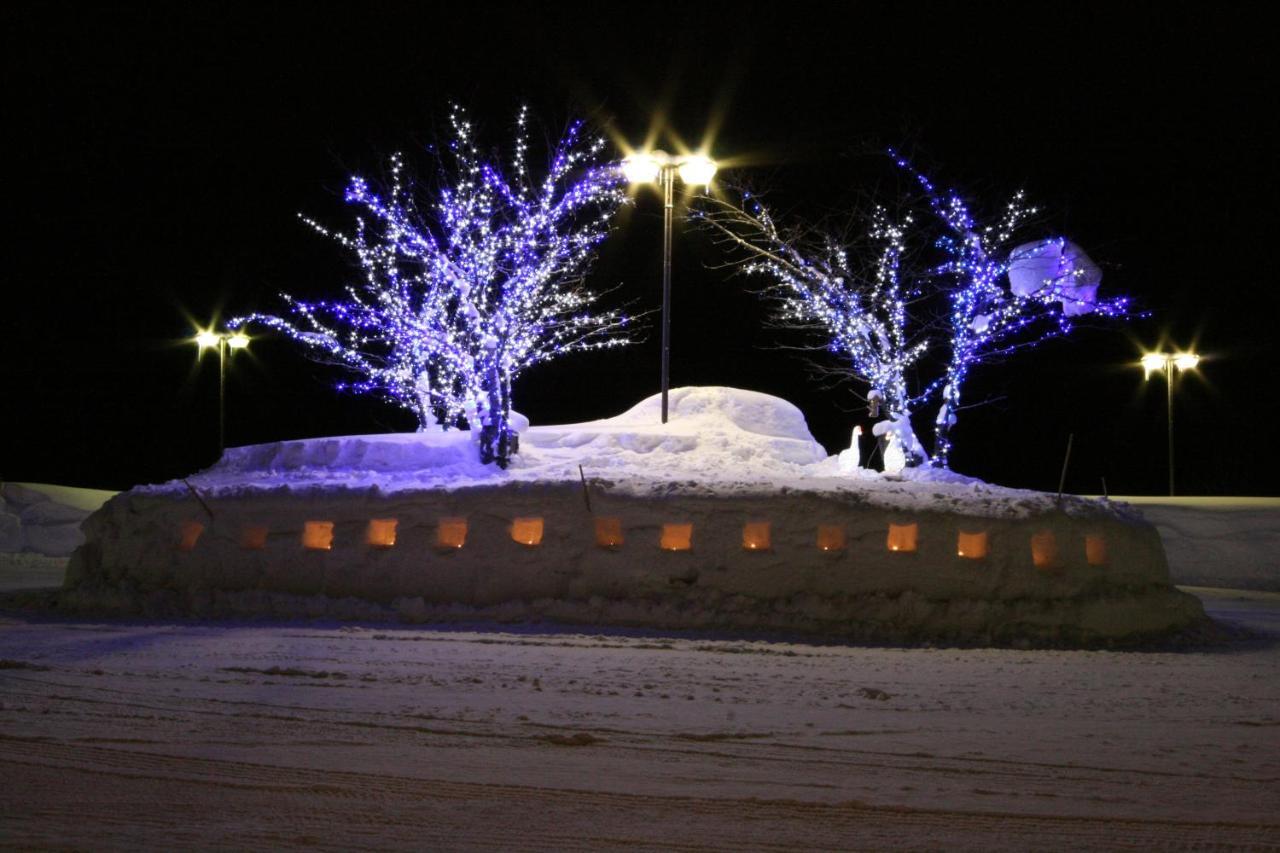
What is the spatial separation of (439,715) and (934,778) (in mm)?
3104

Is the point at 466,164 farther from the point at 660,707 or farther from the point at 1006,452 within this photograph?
the point at 1006,452

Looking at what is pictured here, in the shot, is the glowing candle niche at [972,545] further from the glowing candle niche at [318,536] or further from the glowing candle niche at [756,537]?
the glowing candle niche at [318,536]

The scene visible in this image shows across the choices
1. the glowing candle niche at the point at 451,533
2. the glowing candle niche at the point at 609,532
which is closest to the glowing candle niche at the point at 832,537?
the glowing candle niche at the point at 609,532

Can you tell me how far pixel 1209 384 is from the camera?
3881 centimetres

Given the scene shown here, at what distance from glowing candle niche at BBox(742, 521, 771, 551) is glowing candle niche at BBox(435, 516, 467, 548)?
3124 millimetres

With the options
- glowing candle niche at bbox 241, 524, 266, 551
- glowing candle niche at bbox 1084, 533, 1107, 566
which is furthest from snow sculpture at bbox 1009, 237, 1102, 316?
glowing candle niche at bbox 241, 524, 266, 551

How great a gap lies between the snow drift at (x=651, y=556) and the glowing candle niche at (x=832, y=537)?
0.06 feet

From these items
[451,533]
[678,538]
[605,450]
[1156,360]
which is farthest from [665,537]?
[1156,360]

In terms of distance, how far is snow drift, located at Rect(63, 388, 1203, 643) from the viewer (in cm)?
1056

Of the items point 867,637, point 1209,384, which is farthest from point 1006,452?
point 867,637

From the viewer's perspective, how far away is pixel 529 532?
36.8 feet

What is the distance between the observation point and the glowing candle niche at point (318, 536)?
11547 millimetres

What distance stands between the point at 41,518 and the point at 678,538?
1561 centimetres

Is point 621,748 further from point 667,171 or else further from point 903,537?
point 667,171
